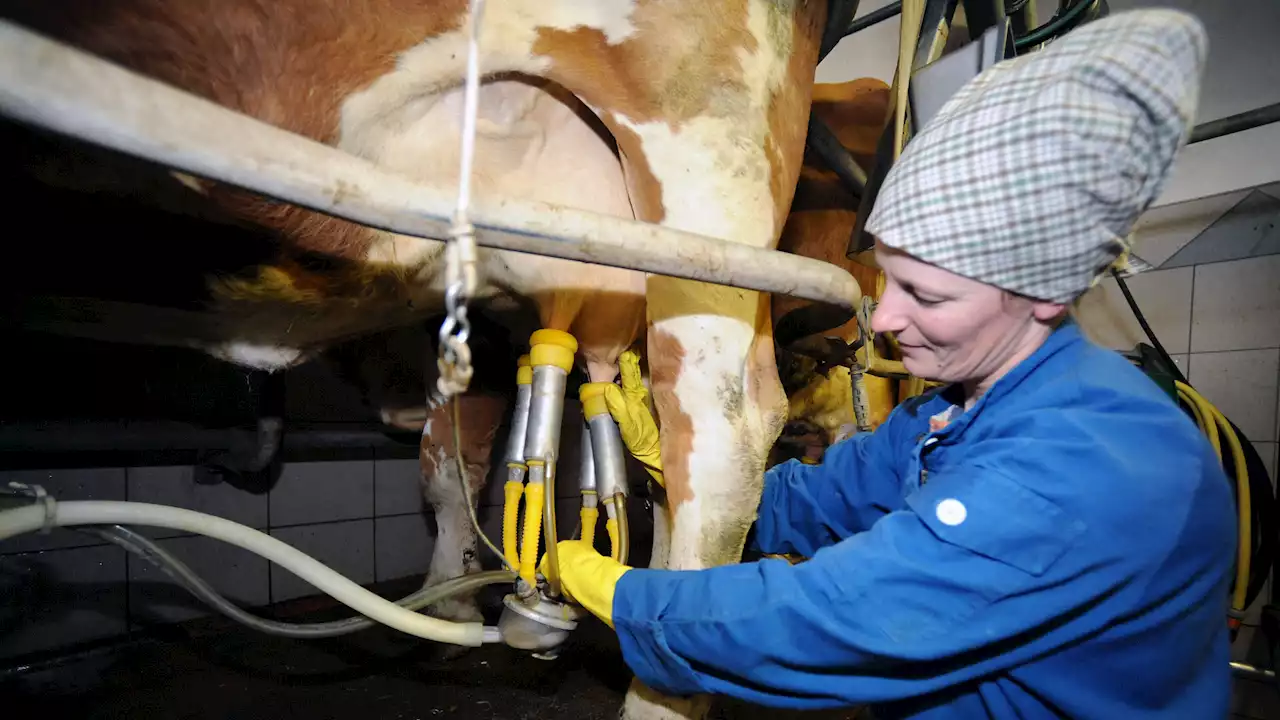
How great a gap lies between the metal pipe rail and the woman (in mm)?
234

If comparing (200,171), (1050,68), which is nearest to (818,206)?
(1050,68)

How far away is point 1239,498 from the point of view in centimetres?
168

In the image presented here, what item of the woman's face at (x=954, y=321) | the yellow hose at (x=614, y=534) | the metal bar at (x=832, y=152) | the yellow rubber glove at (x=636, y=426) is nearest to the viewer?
the woman's face at (x=954, y=321)

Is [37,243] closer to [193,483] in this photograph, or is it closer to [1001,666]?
[193,483]

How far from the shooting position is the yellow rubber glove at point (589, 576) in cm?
65

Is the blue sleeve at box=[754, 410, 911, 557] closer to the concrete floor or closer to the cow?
the cow

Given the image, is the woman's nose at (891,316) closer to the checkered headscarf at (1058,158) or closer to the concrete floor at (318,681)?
the checkered headscarf at (1058,158)

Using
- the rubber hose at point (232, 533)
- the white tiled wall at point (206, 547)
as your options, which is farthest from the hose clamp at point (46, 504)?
the white tiled wall at point (206, 547)

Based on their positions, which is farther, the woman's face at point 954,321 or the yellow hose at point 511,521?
the yellow hose at point 511,521

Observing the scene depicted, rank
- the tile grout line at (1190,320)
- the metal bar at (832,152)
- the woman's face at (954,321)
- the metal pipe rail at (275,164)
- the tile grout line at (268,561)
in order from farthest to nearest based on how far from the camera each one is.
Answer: the tile grout line at (1190,320) < the tile grout line at (268,561) < the metal bar at (832,152) < the woman's face at (954,321) < the metal pipe rail at (275,164)

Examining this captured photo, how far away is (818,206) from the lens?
1.68 m

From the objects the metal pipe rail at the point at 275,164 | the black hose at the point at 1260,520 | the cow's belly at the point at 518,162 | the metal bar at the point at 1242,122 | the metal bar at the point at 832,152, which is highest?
the metal bar at the point at 1242,122

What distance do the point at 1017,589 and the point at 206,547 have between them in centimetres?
199

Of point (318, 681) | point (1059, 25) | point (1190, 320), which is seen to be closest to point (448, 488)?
point (318, 681)
